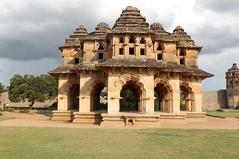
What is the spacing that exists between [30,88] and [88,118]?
3490cm

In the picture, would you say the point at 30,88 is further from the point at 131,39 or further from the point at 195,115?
the point at 131,39

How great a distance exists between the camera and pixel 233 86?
69.4 metres

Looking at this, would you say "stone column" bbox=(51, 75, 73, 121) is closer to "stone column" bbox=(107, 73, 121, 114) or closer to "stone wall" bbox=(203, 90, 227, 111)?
"stone column" bbox=(107, 73, 121, 114)

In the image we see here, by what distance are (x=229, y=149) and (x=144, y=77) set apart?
11.8m

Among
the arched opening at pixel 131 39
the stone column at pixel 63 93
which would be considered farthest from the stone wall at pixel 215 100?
the arched opening at pixel 131 39

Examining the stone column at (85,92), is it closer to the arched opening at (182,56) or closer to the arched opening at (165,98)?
the arched opening at (165,98)

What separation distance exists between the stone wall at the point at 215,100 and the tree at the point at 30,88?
33.9 meters

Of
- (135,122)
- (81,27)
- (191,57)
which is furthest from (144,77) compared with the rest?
(81,27)

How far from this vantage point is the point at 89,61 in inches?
1102

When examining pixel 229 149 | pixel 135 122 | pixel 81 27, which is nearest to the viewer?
pixel 229 149

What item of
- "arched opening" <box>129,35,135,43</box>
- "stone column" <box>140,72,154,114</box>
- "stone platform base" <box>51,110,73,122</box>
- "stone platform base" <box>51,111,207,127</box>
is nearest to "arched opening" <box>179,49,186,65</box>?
"stone platform base" <box>51,111,207,127</box>

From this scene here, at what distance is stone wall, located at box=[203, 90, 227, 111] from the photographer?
72.2m

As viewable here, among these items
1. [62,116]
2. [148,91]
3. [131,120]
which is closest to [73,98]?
[62,116]

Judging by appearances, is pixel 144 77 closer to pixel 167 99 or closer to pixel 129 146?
pixel 167 99
